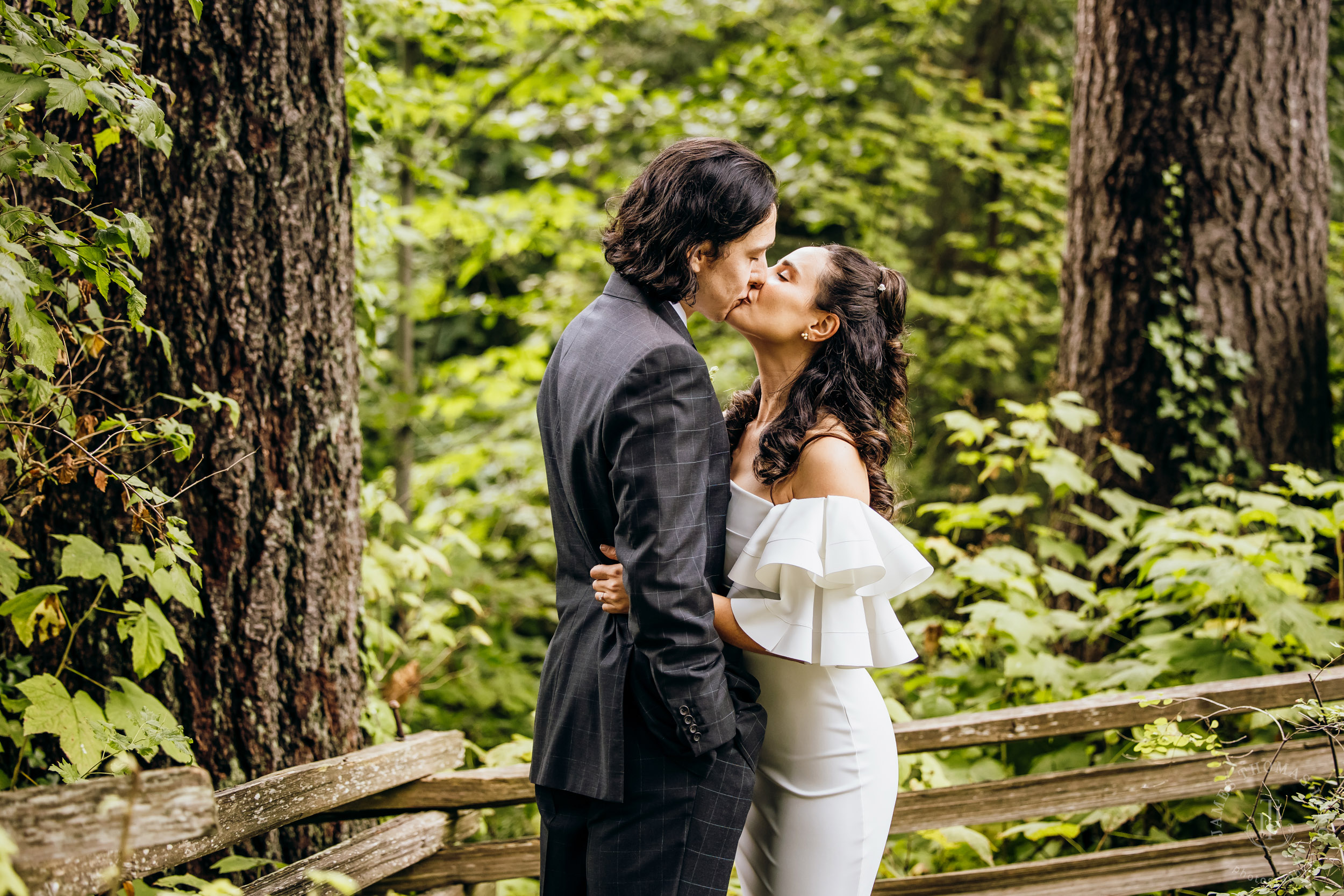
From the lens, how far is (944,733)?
9.23ft

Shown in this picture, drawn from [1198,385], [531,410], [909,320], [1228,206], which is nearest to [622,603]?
[1198,385]

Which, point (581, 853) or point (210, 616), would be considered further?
point (210, 616)

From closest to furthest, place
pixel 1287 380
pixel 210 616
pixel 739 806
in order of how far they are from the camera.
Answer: pixel 739 806
pixel 210 616
pixel 1287 380

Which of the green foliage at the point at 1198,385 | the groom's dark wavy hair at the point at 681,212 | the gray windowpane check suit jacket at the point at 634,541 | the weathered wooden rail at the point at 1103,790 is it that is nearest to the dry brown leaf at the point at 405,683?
the weathered wooden rail at the point at 1103,790

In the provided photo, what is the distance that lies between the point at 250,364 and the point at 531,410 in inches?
200

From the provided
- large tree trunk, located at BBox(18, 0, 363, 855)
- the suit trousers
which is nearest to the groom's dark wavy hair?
the suit trousers

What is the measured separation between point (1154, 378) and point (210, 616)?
13.9 feet

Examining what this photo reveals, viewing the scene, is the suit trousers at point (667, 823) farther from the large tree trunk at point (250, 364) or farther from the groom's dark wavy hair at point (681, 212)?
the large tree trunk at point (250, 364)

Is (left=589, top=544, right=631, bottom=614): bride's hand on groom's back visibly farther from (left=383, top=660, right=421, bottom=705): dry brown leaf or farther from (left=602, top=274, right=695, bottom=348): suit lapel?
(left=383, top=660, right=421, bottom=705): dry brown leaf

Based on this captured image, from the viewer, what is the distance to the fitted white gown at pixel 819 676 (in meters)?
2.04

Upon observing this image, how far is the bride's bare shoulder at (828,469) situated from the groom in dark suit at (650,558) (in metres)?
0.23

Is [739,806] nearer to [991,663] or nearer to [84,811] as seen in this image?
[84,811]

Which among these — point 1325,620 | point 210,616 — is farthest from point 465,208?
point 1325,620

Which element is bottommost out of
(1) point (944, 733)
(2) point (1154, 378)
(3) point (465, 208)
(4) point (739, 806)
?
(1) point (944, 733)
